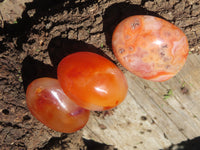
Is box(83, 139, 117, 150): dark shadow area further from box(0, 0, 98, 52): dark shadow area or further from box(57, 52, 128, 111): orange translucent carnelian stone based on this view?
box(0, 0, 98, 52): dark shadow area

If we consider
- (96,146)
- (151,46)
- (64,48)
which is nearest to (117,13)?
(151,46)

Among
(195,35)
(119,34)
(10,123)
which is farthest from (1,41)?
(195,35)

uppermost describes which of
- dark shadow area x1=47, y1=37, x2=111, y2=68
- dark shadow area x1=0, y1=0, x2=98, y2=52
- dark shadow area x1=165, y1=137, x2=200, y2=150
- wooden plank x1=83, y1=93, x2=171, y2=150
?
dark shadow area x1=0, y1=0, x2=98, y2=52

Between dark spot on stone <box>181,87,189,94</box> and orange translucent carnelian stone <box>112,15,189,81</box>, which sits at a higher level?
orange translucent carnelian stone <box>112,15,189,81</box>

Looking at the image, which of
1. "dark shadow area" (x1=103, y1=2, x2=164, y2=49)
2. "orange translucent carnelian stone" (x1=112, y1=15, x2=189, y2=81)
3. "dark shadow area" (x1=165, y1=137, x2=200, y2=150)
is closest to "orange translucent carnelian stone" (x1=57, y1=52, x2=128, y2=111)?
"orange translucent carnelian stone" (x1=112, y1=15, x2=189, y2=81)

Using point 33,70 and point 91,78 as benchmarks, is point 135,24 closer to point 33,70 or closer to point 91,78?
point 91,78

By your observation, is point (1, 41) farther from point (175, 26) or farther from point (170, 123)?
point (170, 123)

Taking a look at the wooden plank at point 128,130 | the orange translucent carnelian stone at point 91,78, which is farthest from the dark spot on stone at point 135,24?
the wooden plank at point 128,130
